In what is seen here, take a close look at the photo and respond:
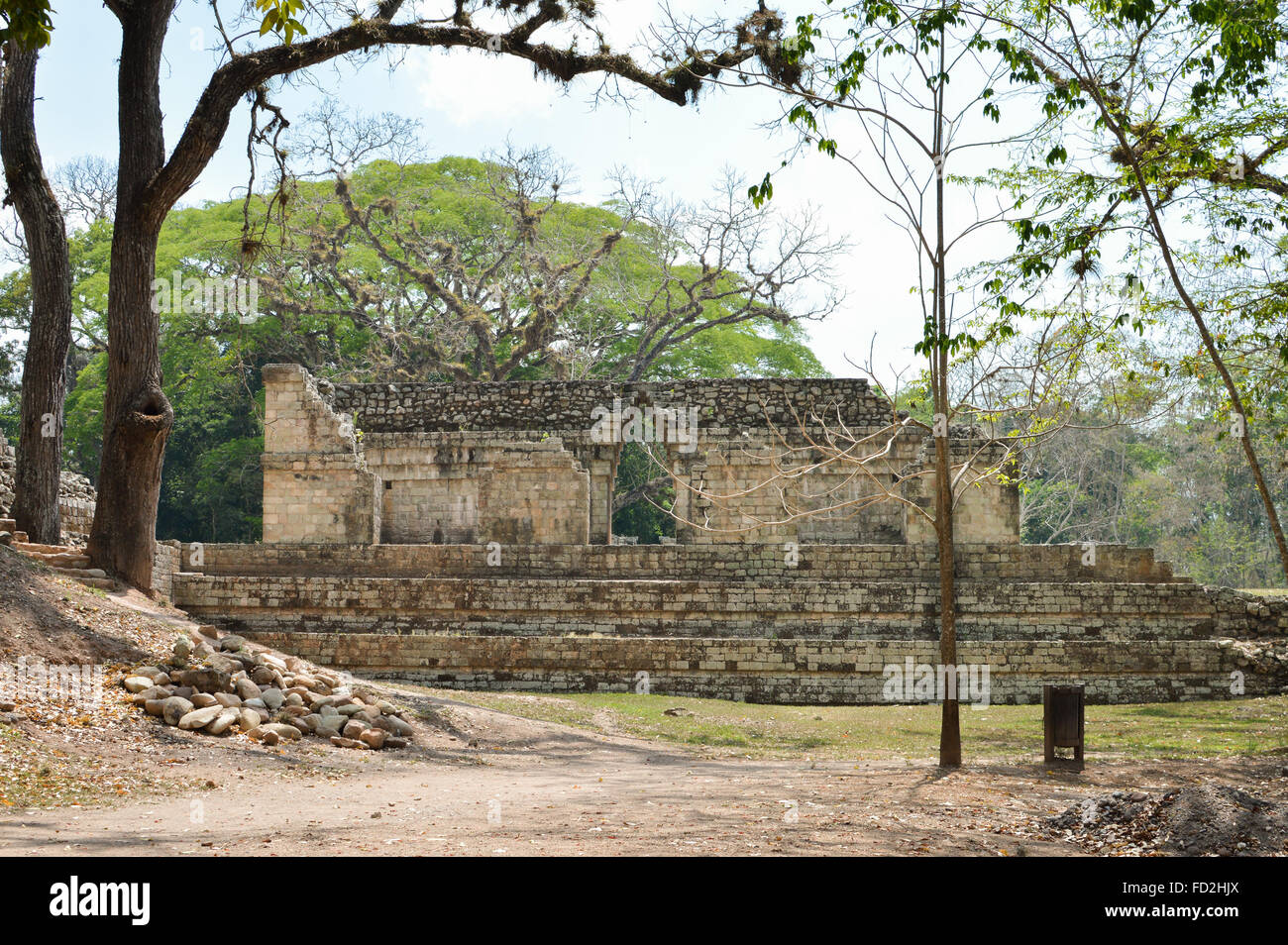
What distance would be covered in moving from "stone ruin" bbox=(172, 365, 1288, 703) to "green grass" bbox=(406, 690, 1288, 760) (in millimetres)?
631

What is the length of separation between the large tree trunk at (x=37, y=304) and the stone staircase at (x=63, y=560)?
0.47m

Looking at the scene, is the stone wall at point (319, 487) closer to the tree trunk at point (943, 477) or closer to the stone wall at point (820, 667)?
the stone wall at point (820, 667)

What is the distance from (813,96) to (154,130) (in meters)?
8.62

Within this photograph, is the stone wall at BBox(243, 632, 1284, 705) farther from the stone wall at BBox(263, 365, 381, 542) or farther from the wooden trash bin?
the stone wall at BBox(263, 365, 381, 542)

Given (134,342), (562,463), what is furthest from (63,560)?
(562,463)

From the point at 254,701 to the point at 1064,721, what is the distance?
6.89m

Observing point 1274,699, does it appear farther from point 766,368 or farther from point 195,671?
point 766,368

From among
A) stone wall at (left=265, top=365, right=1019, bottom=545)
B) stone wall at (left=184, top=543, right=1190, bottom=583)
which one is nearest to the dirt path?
stone wall at (left=184, top=543, right=1190, bottom=583)

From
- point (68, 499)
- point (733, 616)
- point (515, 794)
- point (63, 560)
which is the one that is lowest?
point (515, 794)

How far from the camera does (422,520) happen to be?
782 inches

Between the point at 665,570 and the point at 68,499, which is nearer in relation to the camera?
the point at 665,570

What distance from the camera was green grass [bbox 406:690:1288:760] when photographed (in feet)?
34.1

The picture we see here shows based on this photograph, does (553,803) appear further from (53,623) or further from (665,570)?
(665,570)

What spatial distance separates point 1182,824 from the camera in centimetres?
579
